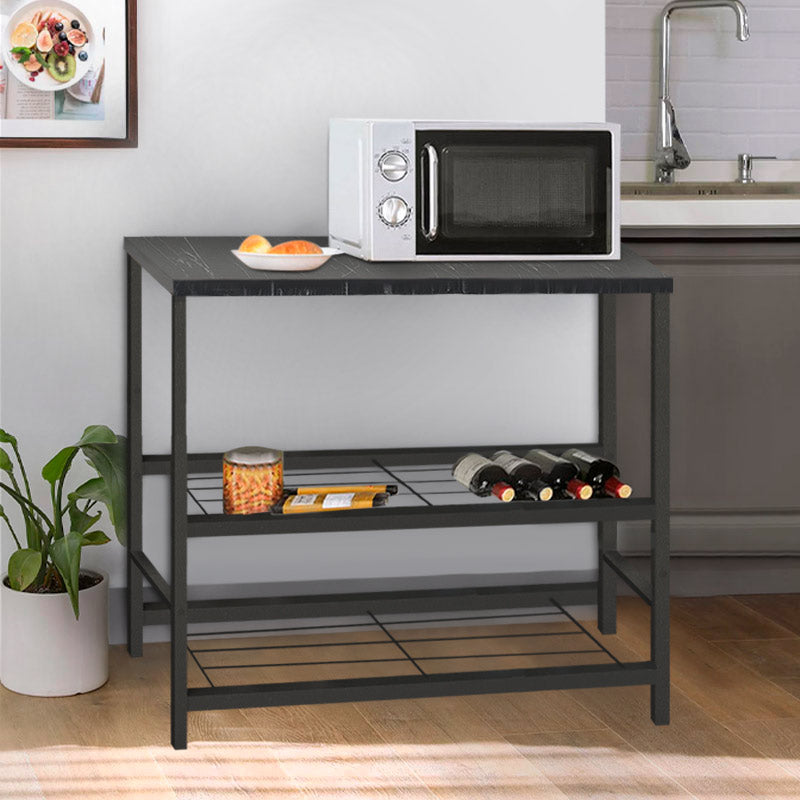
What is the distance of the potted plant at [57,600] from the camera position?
117 inches

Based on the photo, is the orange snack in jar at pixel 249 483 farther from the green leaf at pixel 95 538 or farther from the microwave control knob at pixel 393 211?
the microwave control knob at pixel 393 211

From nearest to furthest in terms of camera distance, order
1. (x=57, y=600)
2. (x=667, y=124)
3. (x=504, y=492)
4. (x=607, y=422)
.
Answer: (x=504, y=492)
(x=57, y=600)
(x=607, y=422)
(x=667, y=124)

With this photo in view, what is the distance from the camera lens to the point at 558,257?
2885 millimetres

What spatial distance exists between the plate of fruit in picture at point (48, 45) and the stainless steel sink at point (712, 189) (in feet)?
5.64

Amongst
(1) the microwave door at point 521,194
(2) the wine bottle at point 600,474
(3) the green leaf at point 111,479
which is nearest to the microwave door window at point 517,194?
(1) the microwave door at point 521,194

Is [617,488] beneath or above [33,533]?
above

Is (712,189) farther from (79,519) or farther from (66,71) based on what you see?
(79,519)

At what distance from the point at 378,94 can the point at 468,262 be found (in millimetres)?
678

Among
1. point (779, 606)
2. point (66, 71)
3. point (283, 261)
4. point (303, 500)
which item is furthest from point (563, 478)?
point (66, 71)

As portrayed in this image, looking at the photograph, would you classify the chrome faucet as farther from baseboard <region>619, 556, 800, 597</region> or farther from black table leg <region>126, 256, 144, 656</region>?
black table leg <region>126, 256, 144, 656</region>

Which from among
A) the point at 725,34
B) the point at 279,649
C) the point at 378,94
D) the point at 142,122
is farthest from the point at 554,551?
the point at 725,34

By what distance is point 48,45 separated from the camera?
10.2 ft

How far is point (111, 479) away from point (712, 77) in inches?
94.5

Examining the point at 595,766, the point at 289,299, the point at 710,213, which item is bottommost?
the point at 595,766
